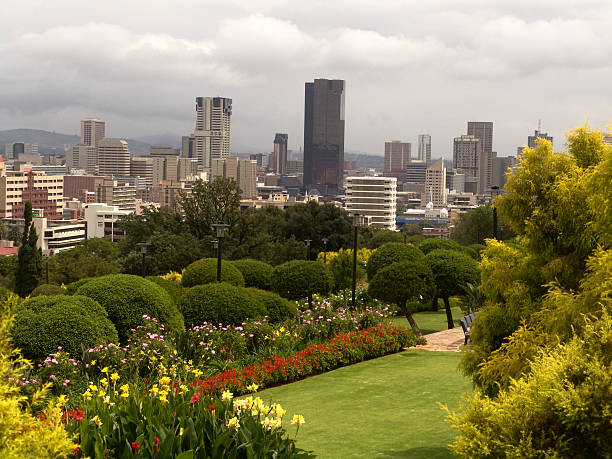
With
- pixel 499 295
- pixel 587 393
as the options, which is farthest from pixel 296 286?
pixel 587 393

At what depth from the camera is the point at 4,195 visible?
16550 centimetres

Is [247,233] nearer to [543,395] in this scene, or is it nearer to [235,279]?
[235,279]

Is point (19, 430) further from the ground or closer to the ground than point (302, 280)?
further from the ground

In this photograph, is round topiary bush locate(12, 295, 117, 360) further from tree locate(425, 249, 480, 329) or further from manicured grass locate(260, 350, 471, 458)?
tree locate(425, 249, 480, 329)

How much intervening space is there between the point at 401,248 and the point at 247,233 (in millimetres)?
20962

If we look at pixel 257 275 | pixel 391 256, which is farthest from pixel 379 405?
pixel 257 275

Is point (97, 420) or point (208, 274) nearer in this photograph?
point (97, 420)

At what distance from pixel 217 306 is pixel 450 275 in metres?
7.59

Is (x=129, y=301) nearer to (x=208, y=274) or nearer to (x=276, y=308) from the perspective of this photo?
(x=276, y=308)

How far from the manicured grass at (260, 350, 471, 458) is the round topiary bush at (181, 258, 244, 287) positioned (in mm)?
6781

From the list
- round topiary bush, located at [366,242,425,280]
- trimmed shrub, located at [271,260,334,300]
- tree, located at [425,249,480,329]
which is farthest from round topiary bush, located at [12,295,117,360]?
round topiary bush, located at [366,242,425,280]

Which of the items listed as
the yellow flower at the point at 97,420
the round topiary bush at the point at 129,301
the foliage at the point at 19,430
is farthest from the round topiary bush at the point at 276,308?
the foliage at the point at 19,430

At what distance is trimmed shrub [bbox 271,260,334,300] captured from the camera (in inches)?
753

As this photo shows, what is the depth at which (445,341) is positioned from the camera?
15.2m
